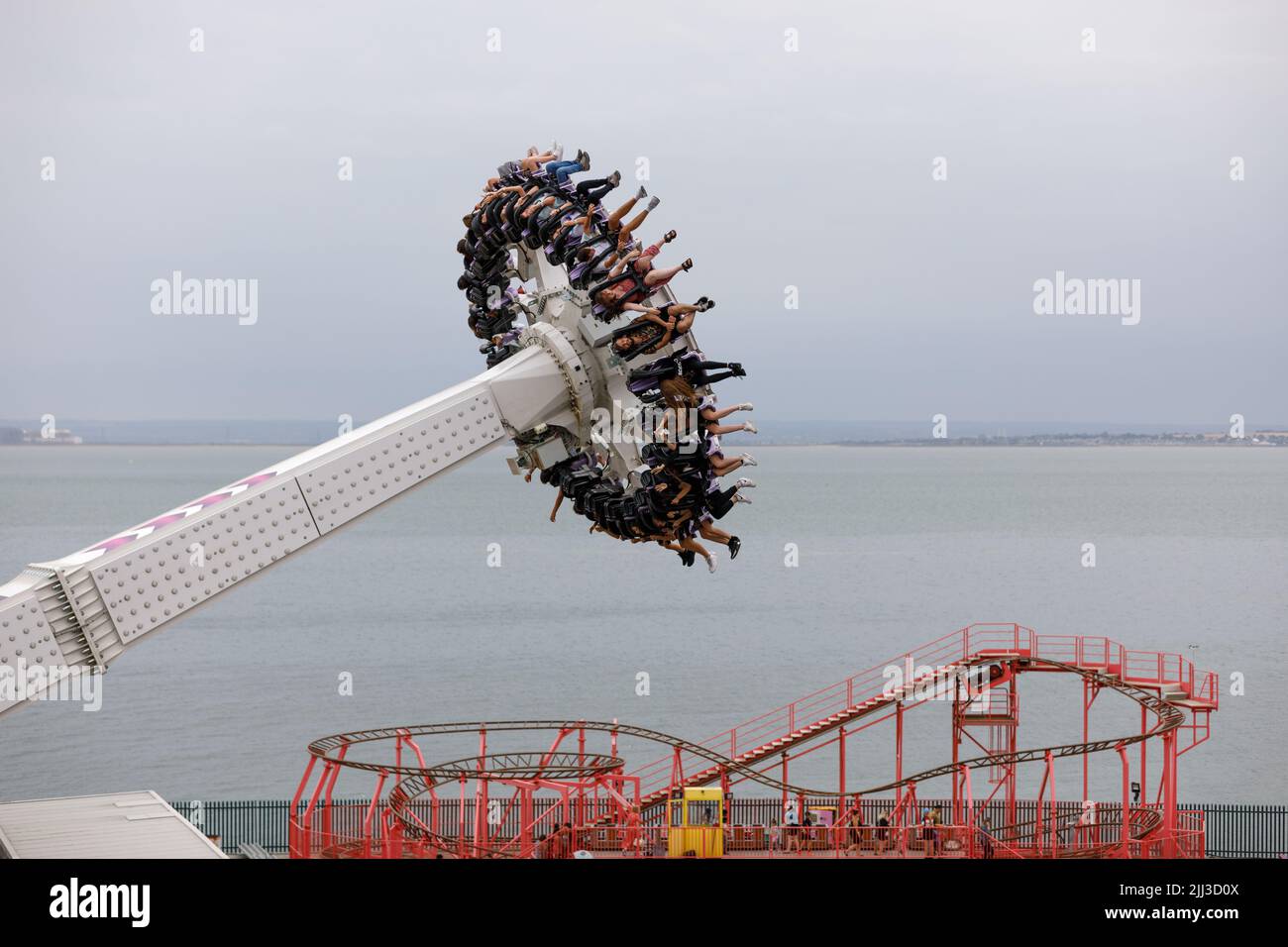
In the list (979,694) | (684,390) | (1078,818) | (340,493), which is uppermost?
(684,390)

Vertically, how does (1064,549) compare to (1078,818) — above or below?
above

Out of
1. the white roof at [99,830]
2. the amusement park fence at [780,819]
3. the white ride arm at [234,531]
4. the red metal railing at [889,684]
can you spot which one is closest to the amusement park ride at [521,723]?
the white ride arm at [234,531]

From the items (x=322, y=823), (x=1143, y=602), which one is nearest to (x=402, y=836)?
(x=322, y=823)

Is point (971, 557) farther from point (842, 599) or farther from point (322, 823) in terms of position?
point (322, 823)

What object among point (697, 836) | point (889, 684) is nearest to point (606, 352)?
point (697, 836)

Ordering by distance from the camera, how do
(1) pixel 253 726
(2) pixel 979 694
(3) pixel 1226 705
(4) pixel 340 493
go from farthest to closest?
(3) pixel 1226 705 < (1) pixel 253 726 < (2) pixel 979 694 < (4) pixel 340 493

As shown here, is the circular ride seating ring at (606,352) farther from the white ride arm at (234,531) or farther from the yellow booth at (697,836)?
the yellow booth at (697,836)

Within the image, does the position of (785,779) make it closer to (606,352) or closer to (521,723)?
(521,723)
